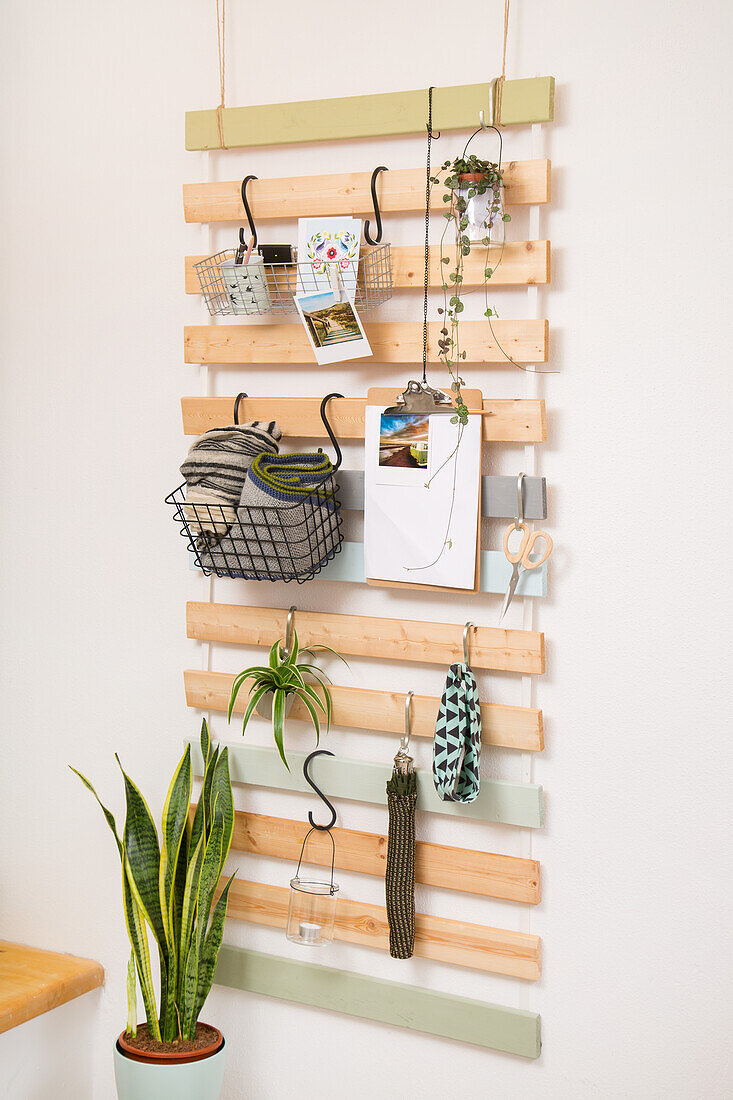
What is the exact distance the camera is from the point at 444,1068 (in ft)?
5.73

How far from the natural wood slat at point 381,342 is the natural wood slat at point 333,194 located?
0.67 feet

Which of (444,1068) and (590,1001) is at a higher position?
(590,1001)

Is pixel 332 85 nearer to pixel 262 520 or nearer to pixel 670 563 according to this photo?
pixel 262 520

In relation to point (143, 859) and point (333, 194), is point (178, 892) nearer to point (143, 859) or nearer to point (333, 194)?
point (143, 859)

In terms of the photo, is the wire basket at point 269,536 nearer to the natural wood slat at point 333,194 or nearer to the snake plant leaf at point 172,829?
the snake plant leaf at point 172,829

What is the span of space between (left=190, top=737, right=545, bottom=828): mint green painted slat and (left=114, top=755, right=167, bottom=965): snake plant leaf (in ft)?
0.52

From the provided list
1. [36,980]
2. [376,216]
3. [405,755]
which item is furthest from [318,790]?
[376,216]

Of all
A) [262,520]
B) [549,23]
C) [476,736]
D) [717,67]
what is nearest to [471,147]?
[549,23]

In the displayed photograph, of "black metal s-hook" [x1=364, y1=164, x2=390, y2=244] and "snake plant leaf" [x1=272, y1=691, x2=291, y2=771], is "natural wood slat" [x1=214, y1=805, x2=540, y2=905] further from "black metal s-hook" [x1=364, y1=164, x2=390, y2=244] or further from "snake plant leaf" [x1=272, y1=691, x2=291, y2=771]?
"black metal s-hook" [x1=364, y1=164, x2=390, y2=244]

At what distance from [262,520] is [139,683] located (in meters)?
0.62

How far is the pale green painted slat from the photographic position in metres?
1.60

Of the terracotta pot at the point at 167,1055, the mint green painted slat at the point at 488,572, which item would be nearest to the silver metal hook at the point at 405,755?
the mint green painted slat at the point at 488,572

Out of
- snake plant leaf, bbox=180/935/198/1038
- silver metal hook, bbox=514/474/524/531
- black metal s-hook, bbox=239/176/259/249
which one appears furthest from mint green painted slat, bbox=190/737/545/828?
black metal s-hook, bbox=239/176/259/249

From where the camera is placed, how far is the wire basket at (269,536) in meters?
1.61
